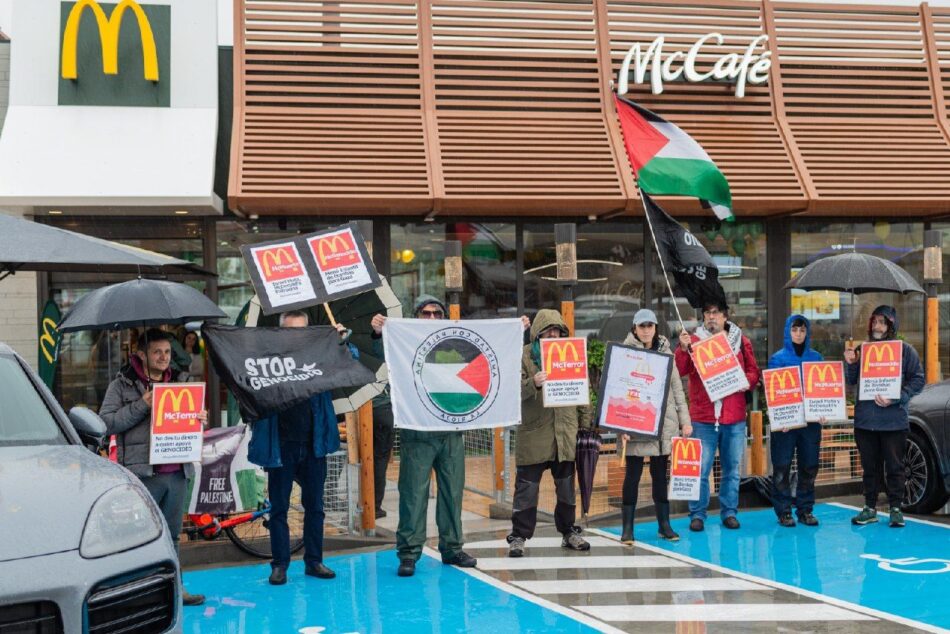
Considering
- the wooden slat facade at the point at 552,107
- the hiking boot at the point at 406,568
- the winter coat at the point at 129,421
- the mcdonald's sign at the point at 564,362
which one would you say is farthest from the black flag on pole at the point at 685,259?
the winter coat at the point at 129,421

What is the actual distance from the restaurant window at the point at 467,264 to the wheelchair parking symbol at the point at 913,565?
24.4 ft

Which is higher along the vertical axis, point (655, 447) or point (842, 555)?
point (655, 447)

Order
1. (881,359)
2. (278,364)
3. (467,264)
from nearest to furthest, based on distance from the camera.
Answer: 1. (278,364)
2. (881,359)
3. (467,264)

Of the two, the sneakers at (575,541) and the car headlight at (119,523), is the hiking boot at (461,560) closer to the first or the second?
the sneakers at (575,541)

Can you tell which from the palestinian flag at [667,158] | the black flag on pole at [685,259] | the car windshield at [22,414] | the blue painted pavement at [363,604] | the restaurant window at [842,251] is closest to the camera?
the car windshield at [22,414]

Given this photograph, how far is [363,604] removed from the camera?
7.46 meters

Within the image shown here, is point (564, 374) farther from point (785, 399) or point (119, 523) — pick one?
point (119, 523)

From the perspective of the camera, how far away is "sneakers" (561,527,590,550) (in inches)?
358

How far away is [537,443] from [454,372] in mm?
924

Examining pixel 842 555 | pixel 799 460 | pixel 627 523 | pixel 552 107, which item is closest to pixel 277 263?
pixel 627 523

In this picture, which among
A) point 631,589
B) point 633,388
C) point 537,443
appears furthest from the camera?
point 633,388

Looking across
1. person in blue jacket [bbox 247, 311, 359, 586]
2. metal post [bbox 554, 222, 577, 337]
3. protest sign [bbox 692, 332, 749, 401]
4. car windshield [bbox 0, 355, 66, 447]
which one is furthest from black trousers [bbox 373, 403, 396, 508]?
car windshield [bbox 0, 355, 66, 447]

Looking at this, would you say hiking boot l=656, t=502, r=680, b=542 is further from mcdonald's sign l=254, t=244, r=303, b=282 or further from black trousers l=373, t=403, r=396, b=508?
mcdonald's sign l=254, t=244, r=303, b=282

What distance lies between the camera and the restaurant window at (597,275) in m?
15.5
